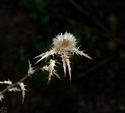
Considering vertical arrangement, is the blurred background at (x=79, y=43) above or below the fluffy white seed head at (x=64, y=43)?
above

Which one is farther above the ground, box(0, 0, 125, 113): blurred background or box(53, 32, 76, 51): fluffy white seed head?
box(0, 0, 125, 113): blurred background

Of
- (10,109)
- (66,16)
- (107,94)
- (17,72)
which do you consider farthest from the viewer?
(66,16)

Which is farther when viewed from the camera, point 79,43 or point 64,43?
point 79,43

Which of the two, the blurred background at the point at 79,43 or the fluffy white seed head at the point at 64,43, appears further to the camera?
the blurred background at the point at 79,43

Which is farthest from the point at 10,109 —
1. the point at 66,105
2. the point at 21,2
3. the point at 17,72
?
the point at 21,2

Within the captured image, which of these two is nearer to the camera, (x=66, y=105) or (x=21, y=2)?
(x=66, y=105)

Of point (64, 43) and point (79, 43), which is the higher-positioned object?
point (79, 43)

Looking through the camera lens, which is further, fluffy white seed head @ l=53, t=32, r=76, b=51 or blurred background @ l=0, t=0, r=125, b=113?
blurred background @ l=0, t=0, r=125, b=113

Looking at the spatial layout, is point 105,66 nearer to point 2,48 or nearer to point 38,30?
point 38,30
